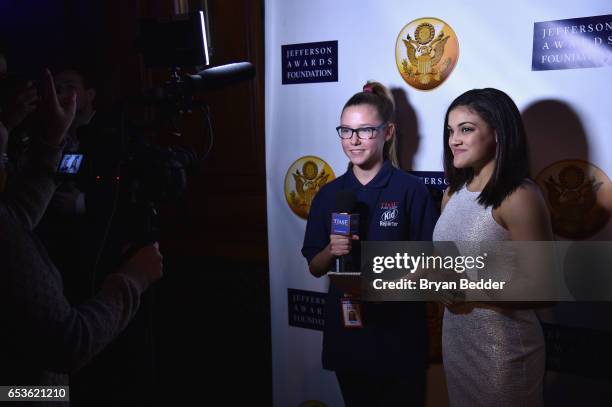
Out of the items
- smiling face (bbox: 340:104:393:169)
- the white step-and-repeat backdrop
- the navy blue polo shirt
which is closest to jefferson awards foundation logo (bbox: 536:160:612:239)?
the white step-and-repeat backdrop

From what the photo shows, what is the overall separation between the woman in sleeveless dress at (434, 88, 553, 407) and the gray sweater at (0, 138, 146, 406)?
847 millimetres

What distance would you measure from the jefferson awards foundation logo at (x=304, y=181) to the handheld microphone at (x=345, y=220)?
0.28 m

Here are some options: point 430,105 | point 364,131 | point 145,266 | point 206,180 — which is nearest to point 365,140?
point 364,131

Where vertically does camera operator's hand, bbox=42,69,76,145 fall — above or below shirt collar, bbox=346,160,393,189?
above

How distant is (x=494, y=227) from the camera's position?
4.42 ft

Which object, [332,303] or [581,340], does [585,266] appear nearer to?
[581,340]

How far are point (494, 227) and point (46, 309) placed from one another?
3.32ft

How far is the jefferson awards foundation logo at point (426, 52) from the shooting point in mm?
1618

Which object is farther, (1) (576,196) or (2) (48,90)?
(1) (576,196)

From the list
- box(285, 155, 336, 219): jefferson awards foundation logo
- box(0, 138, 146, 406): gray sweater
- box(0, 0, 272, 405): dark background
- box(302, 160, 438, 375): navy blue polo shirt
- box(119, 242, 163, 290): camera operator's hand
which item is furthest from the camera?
box(0, 0, 272, 405): dark background

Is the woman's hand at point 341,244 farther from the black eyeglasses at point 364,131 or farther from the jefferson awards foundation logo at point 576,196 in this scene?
the jefferson awards foundation logo at point 576,196

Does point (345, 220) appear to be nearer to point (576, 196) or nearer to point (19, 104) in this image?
point (576, 196)

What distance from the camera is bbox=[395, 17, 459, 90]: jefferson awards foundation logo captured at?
1618mm

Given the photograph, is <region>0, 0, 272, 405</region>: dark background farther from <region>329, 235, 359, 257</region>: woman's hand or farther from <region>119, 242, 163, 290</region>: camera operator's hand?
<region>119, 242, 163, 290</region>: camera operator's hand
